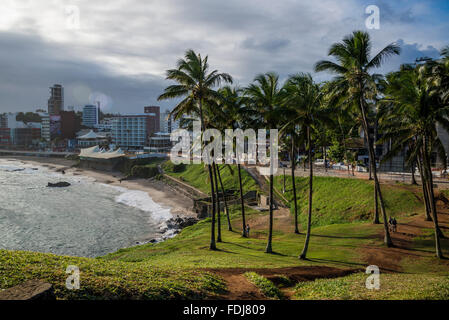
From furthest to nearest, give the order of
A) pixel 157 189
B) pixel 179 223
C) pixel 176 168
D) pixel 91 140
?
pixel 91 140 → pixel 176 168 → pixel 157 189 → pixel 179 223

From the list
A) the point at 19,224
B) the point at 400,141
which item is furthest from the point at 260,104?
the point at 19,224

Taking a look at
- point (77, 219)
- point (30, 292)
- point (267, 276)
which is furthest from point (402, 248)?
point (77, 219)

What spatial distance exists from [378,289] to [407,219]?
18.8 m

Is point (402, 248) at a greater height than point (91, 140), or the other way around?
point (91, 140)

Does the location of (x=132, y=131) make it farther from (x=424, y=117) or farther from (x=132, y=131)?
(x=424, y=117)

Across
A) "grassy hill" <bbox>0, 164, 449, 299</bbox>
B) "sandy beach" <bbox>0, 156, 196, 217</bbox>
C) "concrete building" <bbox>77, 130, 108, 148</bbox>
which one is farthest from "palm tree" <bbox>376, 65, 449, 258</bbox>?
"concrete building" <bbox>77, 130, 108, 148</bbox>

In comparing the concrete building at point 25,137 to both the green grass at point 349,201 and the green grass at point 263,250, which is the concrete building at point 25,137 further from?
the green grass at point 349,201

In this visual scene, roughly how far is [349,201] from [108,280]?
102 feet

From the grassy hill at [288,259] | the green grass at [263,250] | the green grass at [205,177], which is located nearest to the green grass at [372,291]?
the grassy hill at [288,259]

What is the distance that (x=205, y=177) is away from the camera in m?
69.0

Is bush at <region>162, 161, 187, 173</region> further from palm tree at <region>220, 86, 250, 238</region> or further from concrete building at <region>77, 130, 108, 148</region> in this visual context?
concrete building at <region>77, 130, 108, 148</region>

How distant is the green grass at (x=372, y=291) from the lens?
1018 centimetres

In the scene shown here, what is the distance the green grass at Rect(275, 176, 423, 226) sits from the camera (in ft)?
102
